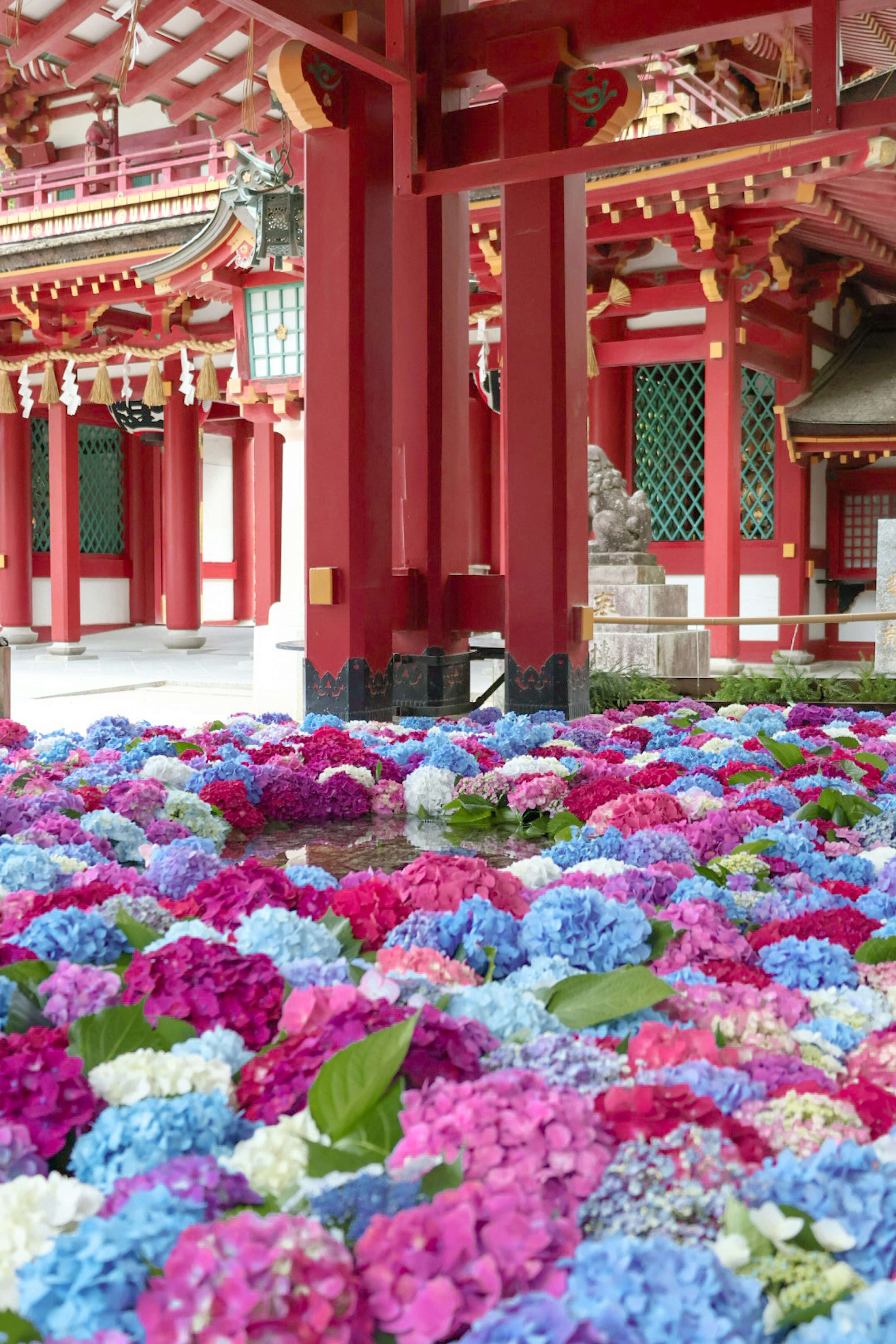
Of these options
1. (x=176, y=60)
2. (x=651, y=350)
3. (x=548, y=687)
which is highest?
(x=176, y=60)

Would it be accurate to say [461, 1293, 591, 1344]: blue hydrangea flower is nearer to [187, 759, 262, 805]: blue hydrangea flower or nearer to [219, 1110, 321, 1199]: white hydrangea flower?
[219, 1110, 321, 1199]: white hydrangea flower

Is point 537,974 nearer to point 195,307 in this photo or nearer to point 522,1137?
point 522,1137

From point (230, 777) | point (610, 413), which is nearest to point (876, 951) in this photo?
point (230, 777)

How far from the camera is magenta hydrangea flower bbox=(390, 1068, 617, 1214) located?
1.10m

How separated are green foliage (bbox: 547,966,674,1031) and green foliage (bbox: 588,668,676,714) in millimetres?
4094

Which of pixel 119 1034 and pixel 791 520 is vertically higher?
pixel 791 520

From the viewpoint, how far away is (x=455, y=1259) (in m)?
0.97

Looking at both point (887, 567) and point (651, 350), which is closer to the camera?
point (887, 567)

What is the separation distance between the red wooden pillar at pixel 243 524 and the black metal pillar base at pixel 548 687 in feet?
43.8

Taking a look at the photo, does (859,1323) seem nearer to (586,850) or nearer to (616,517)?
(586,850)

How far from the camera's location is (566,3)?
4.93 metres

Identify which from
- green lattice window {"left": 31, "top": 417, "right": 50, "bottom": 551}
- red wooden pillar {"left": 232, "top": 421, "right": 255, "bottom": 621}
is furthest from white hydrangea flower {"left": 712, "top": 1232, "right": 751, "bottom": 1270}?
red wooden pillar {"left": 232, "top": 421, "right": 255, "bottom": 621}

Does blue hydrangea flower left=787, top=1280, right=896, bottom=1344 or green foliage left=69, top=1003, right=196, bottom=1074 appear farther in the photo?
green foliage left=69, top=1003, right=196, bottom=1074

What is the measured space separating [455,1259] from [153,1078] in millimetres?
460
